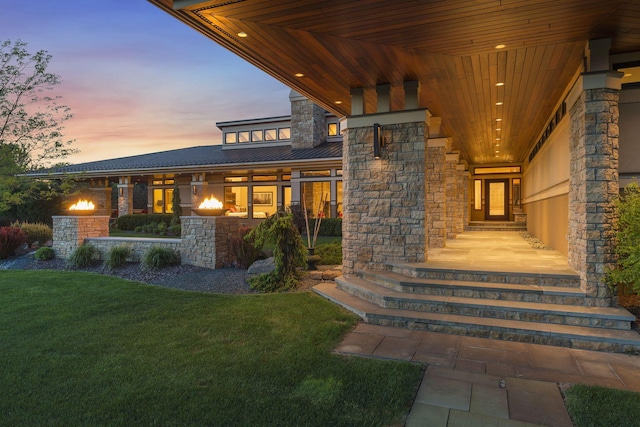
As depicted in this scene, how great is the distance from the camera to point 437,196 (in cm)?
935

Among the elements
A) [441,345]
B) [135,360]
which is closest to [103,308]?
[135,360]

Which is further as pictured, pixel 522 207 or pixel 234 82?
pixel 234 82

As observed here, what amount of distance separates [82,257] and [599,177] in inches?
431

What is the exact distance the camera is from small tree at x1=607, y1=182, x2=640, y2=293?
4105mm

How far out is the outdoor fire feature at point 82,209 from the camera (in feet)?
35.1

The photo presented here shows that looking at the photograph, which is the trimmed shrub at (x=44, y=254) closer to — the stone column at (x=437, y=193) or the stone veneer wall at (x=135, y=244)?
the stone veneer wall at (x=135, y=244)

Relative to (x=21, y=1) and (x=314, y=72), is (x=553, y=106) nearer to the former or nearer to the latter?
(x=314, y=72)

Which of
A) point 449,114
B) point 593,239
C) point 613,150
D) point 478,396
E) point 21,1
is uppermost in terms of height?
point 21,1

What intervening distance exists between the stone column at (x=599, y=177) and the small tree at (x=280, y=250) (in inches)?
179

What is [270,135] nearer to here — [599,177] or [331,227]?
[331,227]

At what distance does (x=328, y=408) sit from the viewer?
9.01ft

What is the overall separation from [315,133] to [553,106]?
12.4m

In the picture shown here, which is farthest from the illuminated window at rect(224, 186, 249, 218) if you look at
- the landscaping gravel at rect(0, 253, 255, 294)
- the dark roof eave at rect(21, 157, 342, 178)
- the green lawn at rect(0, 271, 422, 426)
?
the green lawn at rect(0, 271, 422, 426)

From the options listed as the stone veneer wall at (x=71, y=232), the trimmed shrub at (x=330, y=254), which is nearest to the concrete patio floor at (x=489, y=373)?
the trimmed shrub at (x=330, y=254)
